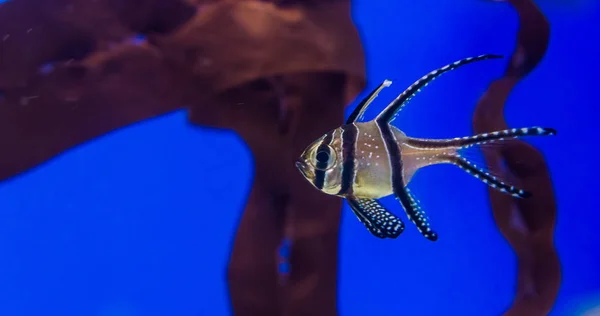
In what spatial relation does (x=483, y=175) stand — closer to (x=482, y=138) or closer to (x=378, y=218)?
(x=482, y=138)

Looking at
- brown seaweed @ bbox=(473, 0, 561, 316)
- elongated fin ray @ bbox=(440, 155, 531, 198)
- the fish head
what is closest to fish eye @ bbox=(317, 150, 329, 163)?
the fish head

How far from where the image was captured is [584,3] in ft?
4.26

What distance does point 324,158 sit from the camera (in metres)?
0.92

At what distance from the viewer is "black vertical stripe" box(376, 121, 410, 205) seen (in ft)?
3.13

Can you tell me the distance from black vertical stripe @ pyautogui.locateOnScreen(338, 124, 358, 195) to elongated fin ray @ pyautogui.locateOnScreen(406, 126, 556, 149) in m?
0.11

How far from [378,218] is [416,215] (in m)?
0.07

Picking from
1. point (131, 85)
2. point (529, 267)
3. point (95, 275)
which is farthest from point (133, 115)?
point (529, 267)

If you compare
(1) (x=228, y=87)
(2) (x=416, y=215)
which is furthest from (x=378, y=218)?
(1) (x=228, y=87)

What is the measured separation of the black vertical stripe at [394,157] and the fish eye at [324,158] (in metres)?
0.11

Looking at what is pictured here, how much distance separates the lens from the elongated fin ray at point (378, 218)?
37.8 inches

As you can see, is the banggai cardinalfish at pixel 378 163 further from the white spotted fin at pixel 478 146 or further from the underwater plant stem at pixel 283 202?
the underwater plant stem at pixel 283 202

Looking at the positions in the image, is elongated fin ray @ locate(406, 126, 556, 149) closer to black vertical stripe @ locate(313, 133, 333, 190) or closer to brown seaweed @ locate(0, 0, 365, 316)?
black vertical stripe @ locate(313, 133, 333, 190)

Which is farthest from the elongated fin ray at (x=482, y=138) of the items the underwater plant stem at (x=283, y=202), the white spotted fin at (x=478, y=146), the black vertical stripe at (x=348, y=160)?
the underwater plant stem at (x=283, y=202)

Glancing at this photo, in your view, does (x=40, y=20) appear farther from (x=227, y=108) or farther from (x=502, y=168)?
(x=502, y=168)
